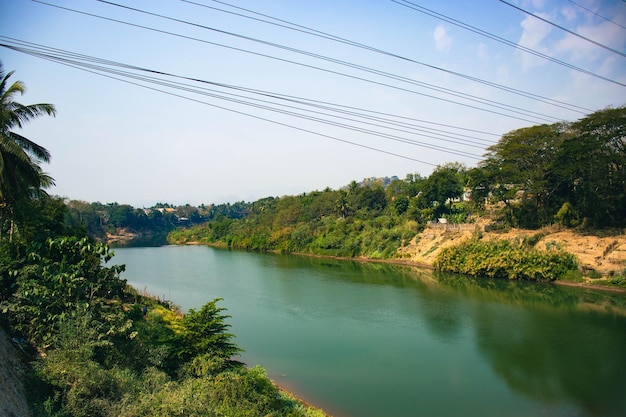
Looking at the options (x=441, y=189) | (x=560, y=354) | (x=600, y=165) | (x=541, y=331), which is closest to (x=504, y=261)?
(x=600, y=165)

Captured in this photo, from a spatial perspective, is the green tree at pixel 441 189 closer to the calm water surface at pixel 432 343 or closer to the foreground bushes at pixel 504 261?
the foreground bushes at pixel 504 261

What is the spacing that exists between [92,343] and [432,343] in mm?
12279

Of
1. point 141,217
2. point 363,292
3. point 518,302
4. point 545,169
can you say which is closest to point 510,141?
point 545,169

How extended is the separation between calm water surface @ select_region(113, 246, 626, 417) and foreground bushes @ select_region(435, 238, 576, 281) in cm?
123

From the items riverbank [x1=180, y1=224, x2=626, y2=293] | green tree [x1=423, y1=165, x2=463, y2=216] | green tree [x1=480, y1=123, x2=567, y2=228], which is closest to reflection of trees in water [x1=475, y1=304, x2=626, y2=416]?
riverbank [x1=180, y1=224, x2=626, y2=293]

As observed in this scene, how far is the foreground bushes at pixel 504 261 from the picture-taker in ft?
87.2

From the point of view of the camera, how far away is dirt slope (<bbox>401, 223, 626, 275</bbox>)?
24847mm

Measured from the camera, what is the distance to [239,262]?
4362 centimetres

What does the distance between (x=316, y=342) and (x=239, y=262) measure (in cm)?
2821

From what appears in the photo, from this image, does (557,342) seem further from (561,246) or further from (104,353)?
(104,353)

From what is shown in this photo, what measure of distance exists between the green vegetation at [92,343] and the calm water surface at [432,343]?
319 cm

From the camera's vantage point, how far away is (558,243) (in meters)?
27.8

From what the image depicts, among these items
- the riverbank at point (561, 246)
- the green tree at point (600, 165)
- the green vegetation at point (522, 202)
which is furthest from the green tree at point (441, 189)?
the green tree at point (600, 165)

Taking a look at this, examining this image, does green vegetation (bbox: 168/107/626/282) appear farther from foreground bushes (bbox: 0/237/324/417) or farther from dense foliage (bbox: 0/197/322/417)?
dense foliage (bbox: 0/197/322/417)
